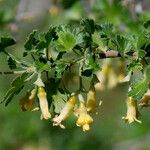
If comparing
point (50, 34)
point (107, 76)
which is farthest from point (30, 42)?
point (107, 76)

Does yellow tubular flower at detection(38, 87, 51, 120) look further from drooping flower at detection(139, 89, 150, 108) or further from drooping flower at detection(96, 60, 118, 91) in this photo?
drooping flower at detection(96, 60, 118, 91)

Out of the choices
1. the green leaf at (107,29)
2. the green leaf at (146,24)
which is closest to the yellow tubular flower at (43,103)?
the green leaf at (107,29)

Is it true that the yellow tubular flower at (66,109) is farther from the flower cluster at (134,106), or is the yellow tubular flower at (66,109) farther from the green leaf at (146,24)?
the green leaf at (146,24)

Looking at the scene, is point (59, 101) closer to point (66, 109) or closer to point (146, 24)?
point (66, 109)

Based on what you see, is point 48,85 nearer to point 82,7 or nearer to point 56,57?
point 56,57

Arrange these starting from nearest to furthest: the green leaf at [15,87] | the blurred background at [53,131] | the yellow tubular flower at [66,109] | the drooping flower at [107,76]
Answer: the green leaf at [15,87], the yellow tubular flower at [66,109], the drooping flower at [107,76], the blurred background at [53,131]

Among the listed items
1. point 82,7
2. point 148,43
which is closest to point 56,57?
point 148,43
